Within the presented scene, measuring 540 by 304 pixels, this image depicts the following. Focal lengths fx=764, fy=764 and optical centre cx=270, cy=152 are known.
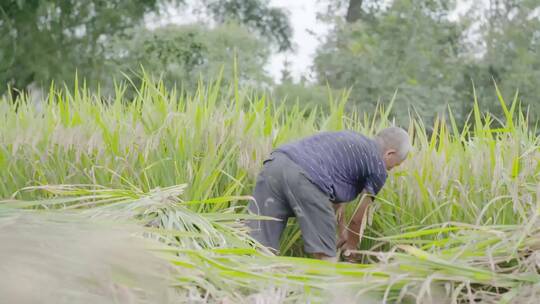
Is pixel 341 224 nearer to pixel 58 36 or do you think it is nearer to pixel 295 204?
pixel 295 204

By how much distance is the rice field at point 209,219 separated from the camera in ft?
4.57

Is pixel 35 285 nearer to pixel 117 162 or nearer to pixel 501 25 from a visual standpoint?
pixel 117 162

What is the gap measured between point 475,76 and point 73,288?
14.9 m

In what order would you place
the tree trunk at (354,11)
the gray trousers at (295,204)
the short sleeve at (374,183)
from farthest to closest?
the tree trunk at (354,11), the short sleeve at (374,183), the gray trousers at (295,204)

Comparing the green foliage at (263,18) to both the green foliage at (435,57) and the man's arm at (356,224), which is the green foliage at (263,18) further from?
the man's arm at (356,224)

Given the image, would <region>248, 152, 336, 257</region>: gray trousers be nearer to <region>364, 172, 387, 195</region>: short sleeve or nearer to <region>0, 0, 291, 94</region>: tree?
<region>364, 172, 387, 195</region>: short sleeve

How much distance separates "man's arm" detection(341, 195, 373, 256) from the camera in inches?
156

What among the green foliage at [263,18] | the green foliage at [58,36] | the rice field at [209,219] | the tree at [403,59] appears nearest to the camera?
the rice field at [209,219]

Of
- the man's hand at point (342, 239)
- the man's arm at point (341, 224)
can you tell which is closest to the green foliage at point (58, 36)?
the man's arm at point (341, 224)

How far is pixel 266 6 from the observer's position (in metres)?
20.4

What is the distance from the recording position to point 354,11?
1869cm

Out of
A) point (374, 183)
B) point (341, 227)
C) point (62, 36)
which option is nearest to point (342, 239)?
point (341, 227)

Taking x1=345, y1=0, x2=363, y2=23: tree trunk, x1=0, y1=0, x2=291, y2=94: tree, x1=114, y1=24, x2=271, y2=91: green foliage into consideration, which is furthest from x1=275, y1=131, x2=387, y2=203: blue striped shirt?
x1=345, y1=0, x2=363, y2=23: tree trunk

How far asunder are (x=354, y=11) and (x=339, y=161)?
50.0 ft
